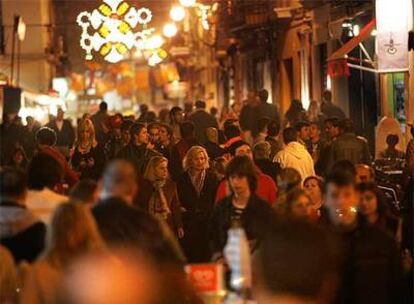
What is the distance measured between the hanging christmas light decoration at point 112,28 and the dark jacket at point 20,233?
13.8 meters

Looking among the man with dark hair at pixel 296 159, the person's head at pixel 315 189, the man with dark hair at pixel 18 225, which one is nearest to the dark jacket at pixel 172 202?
the man with dark hair at pixel 296 159

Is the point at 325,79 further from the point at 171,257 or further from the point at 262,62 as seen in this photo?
the point at 171,257

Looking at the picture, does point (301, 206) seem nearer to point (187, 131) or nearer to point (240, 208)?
point (240, 208)

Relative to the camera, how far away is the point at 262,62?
152ft

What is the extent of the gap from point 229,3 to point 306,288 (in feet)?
127

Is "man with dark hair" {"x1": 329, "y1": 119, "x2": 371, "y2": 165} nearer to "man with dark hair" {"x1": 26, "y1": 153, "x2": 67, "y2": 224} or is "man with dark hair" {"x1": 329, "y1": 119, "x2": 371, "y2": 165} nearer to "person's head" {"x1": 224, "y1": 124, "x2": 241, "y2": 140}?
A: "person's head" {"x1": 224, "y1": 124, "x2": 241, "y2": 140}

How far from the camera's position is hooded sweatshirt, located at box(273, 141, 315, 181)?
18438 millimetres

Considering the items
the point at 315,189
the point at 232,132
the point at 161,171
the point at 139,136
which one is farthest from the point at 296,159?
the point at 315,189

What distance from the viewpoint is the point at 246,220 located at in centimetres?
1209

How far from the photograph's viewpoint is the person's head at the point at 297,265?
962cm

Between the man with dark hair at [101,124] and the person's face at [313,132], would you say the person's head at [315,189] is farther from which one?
the man with dark hair at [101,124]

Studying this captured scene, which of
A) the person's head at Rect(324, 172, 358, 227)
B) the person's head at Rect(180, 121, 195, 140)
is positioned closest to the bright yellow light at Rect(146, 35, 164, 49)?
the person's head at Rect(180, 121, 195, 140)

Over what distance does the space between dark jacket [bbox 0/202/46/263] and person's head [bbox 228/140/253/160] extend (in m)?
5.73

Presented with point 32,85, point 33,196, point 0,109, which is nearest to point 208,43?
point 32,85
